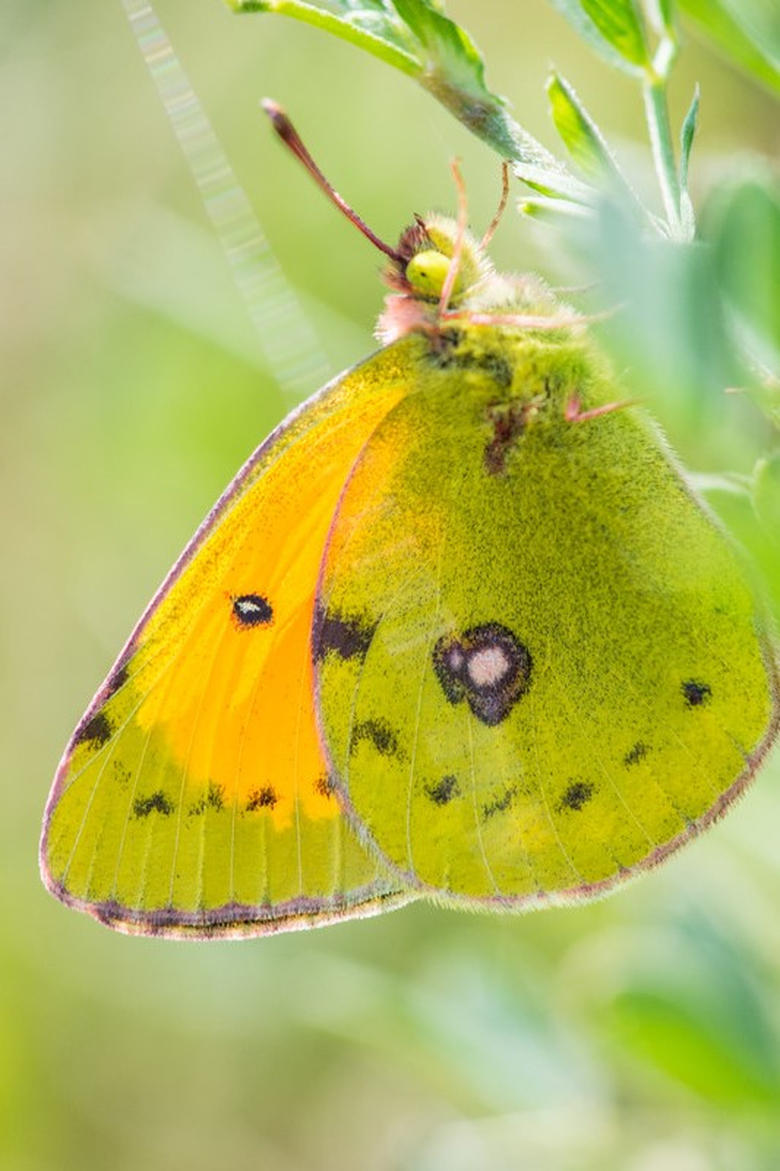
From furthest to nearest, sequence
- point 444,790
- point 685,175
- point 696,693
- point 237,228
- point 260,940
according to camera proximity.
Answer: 1. point 237,228
2. point 260,940
3. point 444,790
4. point 696,693
5. point 685,175

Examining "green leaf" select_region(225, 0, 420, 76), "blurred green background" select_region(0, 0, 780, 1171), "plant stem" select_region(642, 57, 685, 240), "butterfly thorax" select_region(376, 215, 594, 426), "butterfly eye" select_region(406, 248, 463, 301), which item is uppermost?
"green leaf" select_region(225, 0, 420, 76)

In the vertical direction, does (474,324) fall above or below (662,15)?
below

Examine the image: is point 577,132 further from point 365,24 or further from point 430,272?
point 430,272

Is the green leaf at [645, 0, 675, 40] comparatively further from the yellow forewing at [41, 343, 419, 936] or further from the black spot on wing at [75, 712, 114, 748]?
the black spot on wing at [75, 712, 114, 748]

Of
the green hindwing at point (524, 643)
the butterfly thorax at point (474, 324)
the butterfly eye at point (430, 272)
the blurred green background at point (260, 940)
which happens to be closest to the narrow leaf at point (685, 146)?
the green hindwing at point (524, 643)

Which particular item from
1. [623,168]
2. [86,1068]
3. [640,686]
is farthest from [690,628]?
[86,1068]

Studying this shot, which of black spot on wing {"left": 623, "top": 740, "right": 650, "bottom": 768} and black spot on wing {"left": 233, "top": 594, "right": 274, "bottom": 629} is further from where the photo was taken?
black spot on wing {"left": 233, "top": 594, "right": 274, "bottom": 629}

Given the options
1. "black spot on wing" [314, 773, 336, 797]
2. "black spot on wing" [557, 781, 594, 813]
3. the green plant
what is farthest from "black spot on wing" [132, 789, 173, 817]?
the green plant

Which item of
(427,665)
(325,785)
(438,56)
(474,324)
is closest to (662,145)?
(438,56)
